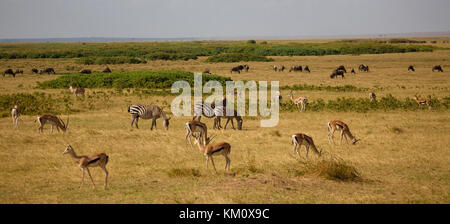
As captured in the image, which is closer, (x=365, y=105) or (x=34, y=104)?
(x=34, y=104)

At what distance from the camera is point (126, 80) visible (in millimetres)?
36844

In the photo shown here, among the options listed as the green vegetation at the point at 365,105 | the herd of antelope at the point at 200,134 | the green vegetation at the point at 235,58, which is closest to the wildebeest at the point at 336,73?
the green vegetation at the point at 365,105

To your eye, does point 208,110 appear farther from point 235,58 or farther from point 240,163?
point 235,58

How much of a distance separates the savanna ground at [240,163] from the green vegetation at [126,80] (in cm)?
1167

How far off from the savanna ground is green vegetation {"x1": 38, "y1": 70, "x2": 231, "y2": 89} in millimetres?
11674

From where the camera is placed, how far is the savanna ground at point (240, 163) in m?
10.3

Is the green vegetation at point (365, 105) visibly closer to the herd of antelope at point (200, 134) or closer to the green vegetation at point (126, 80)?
the herd of antelope at point (200, 134)

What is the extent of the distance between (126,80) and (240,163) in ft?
81.5

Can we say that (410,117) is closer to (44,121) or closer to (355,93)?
(355,93)

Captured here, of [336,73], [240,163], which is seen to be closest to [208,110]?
[240,163]

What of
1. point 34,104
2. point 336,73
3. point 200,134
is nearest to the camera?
point 200,134

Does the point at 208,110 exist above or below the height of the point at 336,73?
below

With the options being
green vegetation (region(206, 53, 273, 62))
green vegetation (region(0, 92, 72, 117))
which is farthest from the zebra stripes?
green vegetation (region(206, 53, 273, 62))
